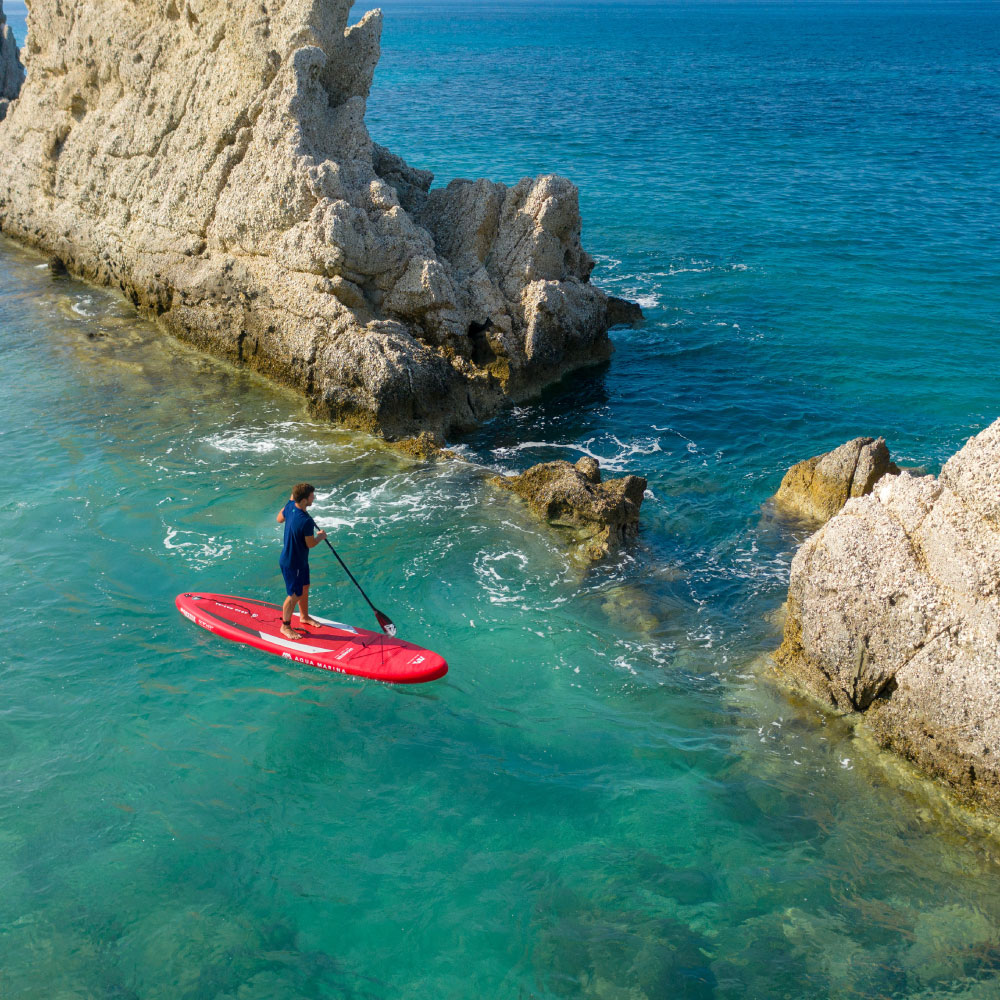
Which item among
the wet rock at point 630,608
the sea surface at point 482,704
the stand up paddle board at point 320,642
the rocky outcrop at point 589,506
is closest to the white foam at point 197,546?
the sea surface at point 482,704

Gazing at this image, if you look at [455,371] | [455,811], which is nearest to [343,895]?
[455,811]

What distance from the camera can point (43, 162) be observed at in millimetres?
28250

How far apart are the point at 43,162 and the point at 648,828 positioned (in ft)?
93.8

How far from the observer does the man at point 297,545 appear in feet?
37.7

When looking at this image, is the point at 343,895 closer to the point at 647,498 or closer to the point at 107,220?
the point at 647,498

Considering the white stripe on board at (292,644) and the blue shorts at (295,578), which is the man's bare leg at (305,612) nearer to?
the blue shorts at (295,578)

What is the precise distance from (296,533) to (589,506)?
5523 millimetres

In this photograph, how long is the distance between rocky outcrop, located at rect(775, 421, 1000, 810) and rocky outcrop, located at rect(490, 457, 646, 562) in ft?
12.6

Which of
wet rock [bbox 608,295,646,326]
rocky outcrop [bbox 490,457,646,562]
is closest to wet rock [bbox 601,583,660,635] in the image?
rocky outcrop [bbox 490,457,646,562]

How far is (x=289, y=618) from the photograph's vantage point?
1229cm

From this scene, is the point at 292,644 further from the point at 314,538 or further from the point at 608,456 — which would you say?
the point at 608,456

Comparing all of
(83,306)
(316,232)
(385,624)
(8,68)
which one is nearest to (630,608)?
(385,624)

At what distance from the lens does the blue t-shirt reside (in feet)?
37.7

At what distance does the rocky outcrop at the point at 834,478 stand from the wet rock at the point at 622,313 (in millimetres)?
9532
